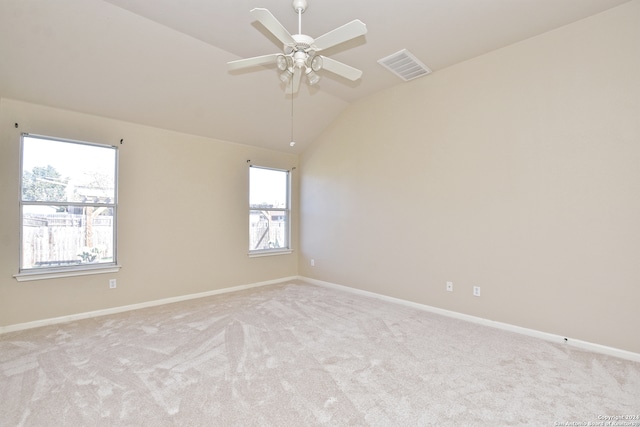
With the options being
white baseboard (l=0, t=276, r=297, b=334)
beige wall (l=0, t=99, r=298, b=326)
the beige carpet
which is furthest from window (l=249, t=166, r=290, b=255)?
the beige carpet

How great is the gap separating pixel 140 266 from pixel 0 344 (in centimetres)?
148

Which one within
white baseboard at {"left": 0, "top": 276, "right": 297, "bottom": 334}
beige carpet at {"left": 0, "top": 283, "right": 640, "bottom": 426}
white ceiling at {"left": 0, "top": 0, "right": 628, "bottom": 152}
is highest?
white ceiling at {"left": 0, "top": 0, "right": 628, "bottom": 152}

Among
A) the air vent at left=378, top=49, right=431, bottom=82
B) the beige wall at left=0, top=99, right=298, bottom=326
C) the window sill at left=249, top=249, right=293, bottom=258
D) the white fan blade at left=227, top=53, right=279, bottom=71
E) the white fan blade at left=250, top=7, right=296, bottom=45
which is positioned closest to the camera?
the white fan blade at left=250, top=7, right=296, bottom=45

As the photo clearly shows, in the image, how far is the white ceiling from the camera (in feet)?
8.86

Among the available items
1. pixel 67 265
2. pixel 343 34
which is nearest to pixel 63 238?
pixel 67 265

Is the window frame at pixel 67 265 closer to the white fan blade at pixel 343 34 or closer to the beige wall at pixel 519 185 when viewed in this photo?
the white fan blade at pixel 343 34

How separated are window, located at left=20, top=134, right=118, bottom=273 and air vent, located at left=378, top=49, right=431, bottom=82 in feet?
12.1

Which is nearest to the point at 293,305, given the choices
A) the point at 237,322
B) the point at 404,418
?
the point at 237,322

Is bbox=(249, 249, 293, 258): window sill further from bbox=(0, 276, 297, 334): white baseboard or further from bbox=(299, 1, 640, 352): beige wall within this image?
bbox=(299, 1, 640, 352): beige wall

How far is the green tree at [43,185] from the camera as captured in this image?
3422 mm

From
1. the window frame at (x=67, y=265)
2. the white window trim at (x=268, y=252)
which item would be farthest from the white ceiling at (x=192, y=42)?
the white window trim at (x=268, y=252)

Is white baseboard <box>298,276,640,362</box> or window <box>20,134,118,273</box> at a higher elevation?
window <box>20,134,118,273</box>

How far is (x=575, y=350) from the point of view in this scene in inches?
112

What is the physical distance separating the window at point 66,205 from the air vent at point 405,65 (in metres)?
3.70
